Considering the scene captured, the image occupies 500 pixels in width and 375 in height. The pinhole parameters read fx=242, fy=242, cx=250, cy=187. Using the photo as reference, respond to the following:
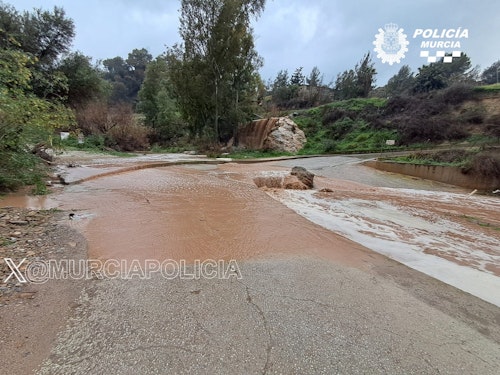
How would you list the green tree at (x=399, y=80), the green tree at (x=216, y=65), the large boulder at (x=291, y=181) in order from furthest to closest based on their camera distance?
the green tree at (x=399, y=80) → the green tree at (x=216, y=65) → the large boulder at (x=291, y=181)

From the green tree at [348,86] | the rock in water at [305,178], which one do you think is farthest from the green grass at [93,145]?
the green tree at [348,86]

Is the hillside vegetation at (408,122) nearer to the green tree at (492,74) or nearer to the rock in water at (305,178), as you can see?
the rock in water at (305,178)

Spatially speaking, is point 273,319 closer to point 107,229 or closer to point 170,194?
point 107,229

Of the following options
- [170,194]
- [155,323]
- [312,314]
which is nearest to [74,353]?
[155,323]

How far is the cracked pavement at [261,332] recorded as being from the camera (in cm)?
128

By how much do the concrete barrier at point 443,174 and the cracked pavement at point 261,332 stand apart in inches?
330

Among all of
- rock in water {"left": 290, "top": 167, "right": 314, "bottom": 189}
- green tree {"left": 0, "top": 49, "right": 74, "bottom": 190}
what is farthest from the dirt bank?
rock in water {"left": 290, "top": 167, "right": 314, "bottom": 189}

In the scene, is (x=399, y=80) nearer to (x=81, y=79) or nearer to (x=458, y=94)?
(x=458, y=94)

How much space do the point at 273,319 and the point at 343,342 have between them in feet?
1.45

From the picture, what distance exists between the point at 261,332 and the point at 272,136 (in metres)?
17.2

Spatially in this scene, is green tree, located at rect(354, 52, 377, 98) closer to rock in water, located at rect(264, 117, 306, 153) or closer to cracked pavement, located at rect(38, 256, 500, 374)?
rock in water, located at rect(264, 117, 306, 153)

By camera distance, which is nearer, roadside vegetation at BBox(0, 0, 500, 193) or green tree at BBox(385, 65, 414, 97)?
roadside vegetation at BBox(0, 0, 500, 193)

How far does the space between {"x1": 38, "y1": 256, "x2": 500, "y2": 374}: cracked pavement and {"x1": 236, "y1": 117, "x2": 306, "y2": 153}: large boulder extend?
53.4 ft

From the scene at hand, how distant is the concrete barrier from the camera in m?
7.87
